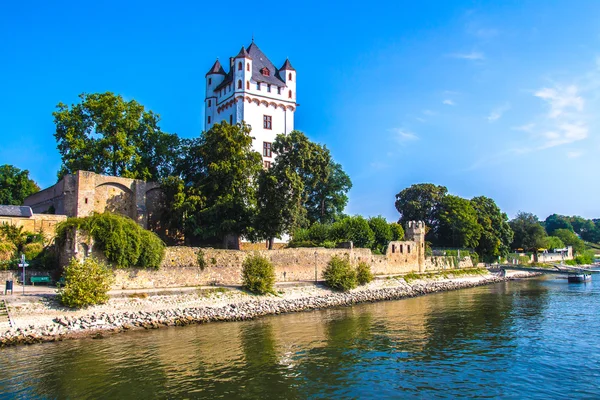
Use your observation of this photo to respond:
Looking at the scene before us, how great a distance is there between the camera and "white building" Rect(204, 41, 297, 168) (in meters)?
47.7

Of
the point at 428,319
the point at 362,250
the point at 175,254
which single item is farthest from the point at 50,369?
the point at 362,250

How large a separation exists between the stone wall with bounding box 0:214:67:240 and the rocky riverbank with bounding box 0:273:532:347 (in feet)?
33.8

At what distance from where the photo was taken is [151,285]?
28.2 m

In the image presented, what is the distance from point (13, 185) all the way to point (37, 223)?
920 inches

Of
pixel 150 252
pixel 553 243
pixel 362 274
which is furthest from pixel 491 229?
pixel 150 252

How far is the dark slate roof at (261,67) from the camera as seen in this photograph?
49.4 m

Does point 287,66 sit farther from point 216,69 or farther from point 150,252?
point 150,252

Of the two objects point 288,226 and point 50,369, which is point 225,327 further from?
point 288,226

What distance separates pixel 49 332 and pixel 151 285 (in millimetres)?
8021

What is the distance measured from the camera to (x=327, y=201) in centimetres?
5253

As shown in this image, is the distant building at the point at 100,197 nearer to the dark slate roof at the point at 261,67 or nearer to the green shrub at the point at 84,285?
the green shrub at the point at 84,285

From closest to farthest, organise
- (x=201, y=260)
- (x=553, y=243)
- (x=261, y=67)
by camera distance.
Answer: (x=201, y=260) < (x=261, y=67) < (x=553, y=243)

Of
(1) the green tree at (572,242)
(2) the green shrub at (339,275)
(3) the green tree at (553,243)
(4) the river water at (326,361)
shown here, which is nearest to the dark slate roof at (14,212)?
(4) the river water at (326,361)

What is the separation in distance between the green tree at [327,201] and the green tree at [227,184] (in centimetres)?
1457
